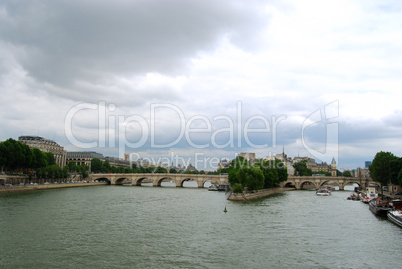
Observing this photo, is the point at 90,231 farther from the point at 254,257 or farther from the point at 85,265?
the point at 254,257

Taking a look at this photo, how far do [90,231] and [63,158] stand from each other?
420 feet

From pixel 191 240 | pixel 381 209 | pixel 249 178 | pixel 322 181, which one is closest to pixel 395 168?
pixel 249 178

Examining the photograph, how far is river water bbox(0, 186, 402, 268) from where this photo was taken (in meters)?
19.4

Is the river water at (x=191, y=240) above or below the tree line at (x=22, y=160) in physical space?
below

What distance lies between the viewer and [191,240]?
965 inches

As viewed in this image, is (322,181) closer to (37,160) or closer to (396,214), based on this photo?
(396,214)

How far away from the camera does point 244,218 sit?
115 feet

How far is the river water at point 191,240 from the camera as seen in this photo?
19.4 metres

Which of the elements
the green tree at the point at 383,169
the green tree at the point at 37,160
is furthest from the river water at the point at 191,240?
the green tree at the point at 37,160

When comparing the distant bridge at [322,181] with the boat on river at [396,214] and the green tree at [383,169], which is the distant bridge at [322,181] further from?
the boat on river at [396,214]

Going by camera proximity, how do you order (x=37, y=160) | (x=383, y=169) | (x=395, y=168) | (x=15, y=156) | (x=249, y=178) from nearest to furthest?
1. (x=249, y=178)
2. (x=395, y=168)
3. (x=383, y=169)
4. (x=15, y=156)
5. (x=37, y=160)

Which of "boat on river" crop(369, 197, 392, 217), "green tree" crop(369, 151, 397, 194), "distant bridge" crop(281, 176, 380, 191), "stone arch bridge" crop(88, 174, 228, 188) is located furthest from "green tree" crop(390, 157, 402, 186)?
"stone arch bridge" crop(88, 174, 228, 188)

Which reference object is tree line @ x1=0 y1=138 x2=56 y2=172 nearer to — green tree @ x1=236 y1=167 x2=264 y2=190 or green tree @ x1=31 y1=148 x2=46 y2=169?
green tree @ x1=31 y1=148 x2=46 y2=169

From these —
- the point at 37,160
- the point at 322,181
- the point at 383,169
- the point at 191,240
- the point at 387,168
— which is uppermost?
the point at 37,160
